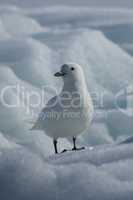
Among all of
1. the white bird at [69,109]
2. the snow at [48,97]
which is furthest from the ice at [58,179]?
the white bird at [69,109]

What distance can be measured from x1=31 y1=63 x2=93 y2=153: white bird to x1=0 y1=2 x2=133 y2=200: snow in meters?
0.28

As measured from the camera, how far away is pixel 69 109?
5.25 metres

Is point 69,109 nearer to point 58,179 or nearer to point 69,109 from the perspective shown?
point 69,109

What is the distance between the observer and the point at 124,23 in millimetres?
15039

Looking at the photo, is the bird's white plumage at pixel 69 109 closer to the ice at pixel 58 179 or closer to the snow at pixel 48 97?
the snow at pixel 48 97

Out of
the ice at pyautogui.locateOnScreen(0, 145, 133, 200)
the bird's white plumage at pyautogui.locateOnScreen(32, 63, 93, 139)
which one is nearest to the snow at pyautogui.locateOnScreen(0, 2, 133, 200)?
the ice at pyautogui.locateOnScreen(0, 145, 133, 200)

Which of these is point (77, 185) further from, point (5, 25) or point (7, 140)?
point (5, 25)

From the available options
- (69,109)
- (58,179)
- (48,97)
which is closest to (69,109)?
(69,109)

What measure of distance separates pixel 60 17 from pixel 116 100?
7.04m

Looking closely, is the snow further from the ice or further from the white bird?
the white bird

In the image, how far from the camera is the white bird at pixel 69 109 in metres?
5.30

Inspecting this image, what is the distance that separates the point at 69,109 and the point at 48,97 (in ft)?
14.1

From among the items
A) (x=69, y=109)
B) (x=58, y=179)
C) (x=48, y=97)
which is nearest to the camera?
(x=58, y=179)

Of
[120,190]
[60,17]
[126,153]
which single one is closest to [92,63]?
[60,17]
